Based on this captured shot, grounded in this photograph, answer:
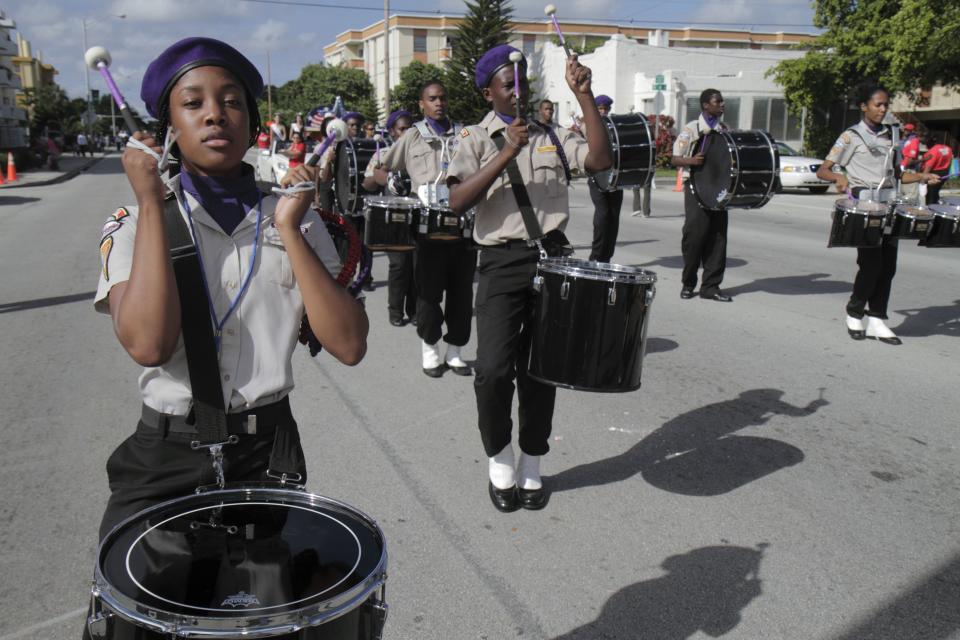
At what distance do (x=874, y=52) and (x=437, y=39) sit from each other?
5765 centimetres

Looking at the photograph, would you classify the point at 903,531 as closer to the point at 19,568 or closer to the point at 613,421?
the point at 613,421

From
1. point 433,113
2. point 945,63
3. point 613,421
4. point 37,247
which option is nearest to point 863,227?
point 613,421

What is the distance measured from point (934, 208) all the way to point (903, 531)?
4144 mm

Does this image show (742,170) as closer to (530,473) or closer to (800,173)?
(530,473)

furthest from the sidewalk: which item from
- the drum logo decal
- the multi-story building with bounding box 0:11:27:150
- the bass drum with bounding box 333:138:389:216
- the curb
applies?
the drum logo decal

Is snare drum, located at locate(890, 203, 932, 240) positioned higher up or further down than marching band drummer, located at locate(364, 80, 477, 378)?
higher up

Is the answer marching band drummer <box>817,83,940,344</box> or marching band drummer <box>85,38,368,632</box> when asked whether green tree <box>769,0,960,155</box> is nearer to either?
marching band drummer <box>817,83,940,344</box>

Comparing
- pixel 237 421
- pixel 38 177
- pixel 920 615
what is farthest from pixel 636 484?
pixel 38 177

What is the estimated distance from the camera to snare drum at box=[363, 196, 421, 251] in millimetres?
6828

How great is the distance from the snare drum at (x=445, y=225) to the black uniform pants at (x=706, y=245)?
3.44 m

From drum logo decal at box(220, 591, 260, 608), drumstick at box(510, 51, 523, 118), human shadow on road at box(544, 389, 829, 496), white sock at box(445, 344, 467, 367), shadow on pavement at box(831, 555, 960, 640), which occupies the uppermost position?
drumstick at box(510, 51, 523, 118)

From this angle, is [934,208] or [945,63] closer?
[934,208]

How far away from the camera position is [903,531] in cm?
376

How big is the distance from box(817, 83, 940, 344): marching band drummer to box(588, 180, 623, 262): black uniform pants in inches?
99.8
